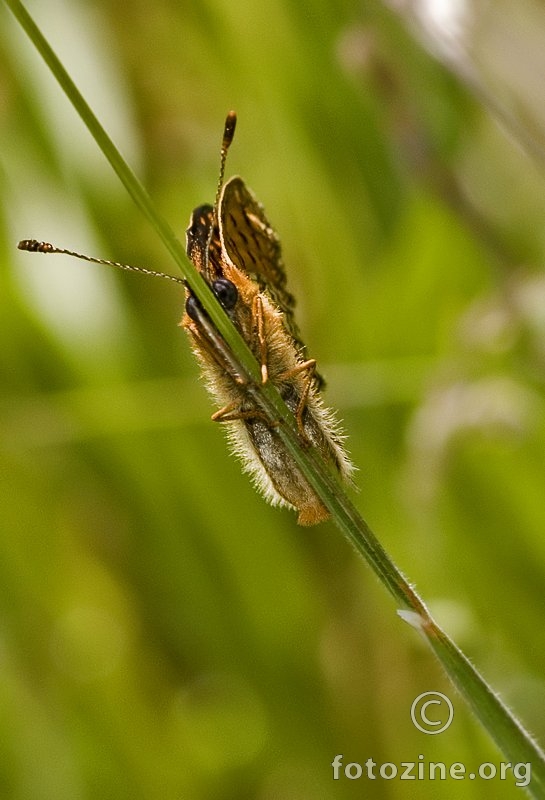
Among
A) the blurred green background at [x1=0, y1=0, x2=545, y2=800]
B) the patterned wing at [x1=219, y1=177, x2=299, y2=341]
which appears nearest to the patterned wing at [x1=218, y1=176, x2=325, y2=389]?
the patterned wing at [x1=219, y1=177, x2=299, y2=341]

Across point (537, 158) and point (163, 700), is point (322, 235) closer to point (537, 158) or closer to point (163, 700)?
point (537, 158)

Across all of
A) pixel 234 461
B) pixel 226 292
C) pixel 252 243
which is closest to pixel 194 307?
pixel 226 292

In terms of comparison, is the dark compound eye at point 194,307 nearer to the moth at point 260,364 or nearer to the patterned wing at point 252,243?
the moth at point 260,364

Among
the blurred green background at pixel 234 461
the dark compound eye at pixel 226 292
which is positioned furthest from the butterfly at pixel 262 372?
the blurred green background at pixel 234 461

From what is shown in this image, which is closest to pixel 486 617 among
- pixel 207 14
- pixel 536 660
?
pixel 536 660

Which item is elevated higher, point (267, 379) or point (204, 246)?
point (204, 246)

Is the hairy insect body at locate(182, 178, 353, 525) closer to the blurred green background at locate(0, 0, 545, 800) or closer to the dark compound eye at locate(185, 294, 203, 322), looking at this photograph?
the dark compound eye at locate(185, 294, 203, 322)

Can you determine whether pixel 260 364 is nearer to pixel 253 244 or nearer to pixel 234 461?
pixel 253 244

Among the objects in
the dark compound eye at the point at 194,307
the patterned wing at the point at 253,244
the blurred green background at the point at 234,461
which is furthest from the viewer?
the blurred green background at the point at 234,461
